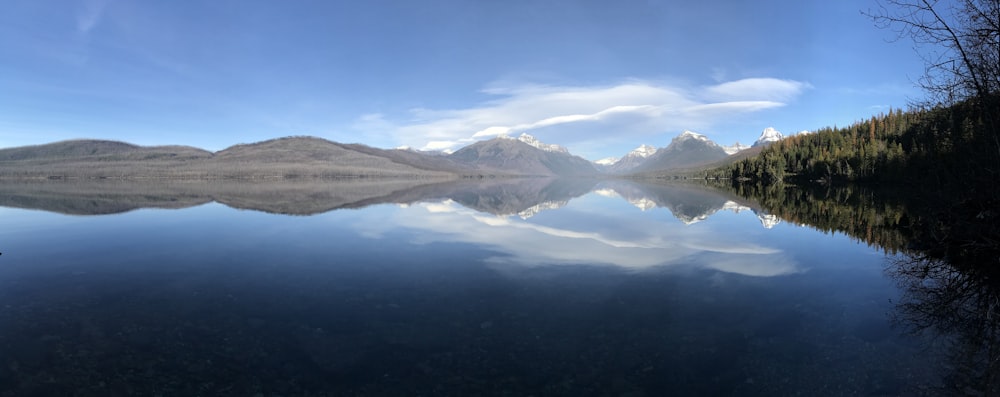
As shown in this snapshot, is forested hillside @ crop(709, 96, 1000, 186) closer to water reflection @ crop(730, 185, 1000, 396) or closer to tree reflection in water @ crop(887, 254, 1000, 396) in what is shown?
water reflection @ crop(730, 185, 1000, 396)

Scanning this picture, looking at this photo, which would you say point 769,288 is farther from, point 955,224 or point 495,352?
point 495,352

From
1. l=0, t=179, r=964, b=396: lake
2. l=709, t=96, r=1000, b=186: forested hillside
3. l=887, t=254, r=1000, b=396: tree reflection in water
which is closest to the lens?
l=887, t=254, r=1000, b=396: tree reflection in water

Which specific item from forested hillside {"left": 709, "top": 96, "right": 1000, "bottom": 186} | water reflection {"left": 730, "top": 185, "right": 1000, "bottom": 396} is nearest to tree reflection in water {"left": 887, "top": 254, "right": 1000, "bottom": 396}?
water reflection {"left": 730, "top": 185, "right": 1000, "bottom": 396}

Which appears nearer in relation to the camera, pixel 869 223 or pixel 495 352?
pixel 495 352

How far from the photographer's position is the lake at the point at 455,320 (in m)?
8.97

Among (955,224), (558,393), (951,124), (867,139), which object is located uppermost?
(867,139)

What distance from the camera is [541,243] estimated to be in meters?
25.9

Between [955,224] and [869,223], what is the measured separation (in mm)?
17950

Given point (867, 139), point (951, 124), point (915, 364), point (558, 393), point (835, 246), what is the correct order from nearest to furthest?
1. point (558, 393)
2. point (915, 364)
3. point (951, 124)
4. point (835, 246)
5. point (867, 139)

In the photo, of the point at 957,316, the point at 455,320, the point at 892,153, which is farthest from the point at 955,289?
the point at 892,153

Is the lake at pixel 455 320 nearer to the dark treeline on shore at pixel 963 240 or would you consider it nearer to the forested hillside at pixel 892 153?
the dark treeline on shore at pixel 963 240

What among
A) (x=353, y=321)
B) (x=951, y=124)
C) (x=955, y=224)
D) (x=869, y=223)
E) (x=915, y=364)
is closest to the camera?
(x=915, y=364)

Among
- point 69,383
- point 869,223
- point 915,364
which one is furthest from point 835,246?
point 69,383

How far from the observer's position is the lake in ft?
29.4
